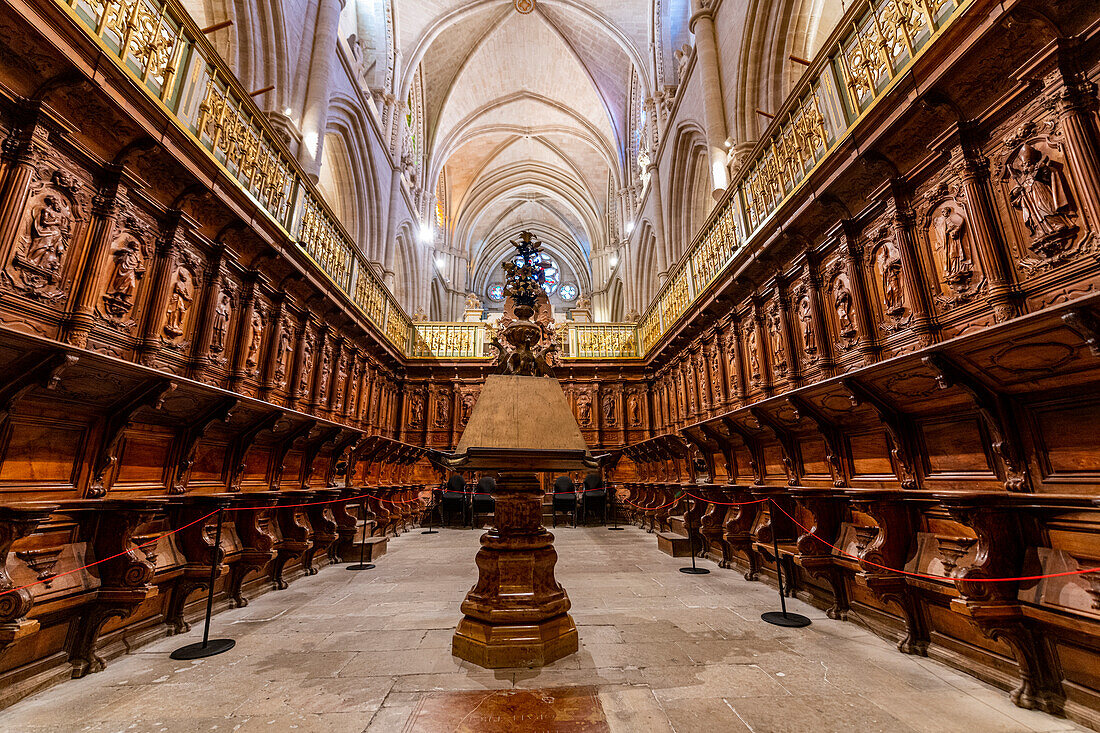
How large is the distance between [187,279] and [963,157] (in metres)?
6.22

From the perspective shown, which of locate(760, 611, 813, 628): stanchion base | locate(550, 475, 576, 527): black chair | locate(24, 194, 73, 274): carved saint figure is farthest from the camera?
locate(550, 475, 576, 527): black chair

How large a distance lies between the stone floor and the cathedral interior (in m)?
0.02

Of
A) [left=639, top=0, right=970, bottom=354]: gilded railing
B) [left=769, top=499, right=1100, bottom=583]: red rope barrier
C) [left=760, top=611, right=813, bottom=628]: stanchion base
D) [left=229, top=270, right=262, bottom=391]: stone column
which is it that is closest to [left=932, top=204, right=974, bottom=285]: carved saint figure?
[left=639, top=0, right=970, bottom=354]: gilded railing

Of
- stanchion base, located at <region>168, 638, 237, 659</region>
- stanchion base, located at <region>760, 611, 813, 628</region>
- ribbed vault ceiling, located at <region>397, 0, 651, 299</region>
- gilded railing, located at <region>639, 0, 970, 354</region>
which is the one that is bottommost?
stanchion base, located at <region>168, 638, 237, 659</region>

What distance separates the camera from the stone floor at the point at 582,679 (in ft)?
6.31

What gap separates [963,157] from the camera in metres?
2.92

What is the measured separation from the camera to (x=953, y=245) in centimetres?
303

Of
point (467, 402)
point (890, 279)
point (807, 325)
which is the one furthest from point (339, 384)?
point (890, 279)

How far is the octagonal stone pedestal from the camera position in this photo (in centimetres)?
246

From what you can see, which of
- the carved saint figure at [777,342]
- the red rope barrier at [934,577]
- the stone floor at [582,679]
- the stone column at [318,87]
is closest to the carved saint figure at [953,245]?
the red rope barrier at [934,577]

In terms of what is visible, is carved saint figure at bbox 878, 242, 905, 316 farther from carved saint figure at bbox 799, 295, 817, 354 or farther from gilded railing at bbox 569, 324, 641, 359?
gilded railing at bbox 569, 324, 641, 359

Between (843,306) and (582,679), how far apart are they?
382 centimetres

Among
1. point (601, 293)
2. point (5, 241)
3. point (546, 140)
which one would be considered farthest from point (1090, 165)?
point (546, 140)

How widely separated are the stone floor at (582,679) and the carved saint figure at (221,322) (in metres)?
2.59
